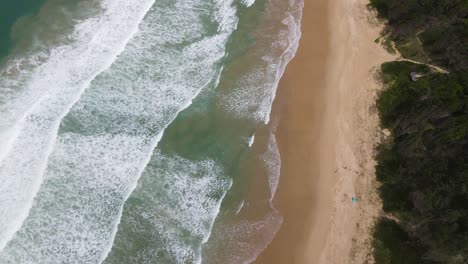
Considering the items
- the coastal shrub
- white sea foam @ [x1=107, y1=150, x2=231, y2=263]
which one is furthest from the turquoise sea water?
the coastal shrub

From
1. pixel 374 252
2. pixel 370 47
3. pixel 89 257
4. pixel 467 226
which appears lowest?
pixel 89 257

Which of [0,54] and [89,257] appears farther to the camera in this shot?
[0,54]

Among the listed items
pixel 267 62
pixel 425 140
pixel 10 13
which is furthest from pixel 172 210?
pixel 10 13

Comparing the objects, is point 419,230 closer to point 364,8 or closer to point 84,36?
point 364,8

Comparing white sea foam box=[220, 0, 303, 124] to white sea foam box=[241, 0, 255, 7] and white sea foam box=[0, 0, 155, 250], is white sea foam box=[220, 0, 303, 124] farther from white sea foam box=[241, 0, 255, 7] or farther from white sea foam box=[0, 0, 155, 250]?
white sea foam box=[0, 0, 155, 250]

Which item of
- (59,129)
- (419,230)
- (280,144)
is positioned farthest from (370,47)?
(59,129)

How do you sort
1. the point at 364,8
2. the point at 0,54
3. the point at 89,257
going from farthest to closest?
the point at 364,8
the point at 0,54
the point at 89,257

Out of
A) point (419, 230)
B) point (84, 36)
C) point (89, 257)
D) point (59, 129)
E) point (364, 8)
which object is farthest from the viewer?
point (364, 8)
